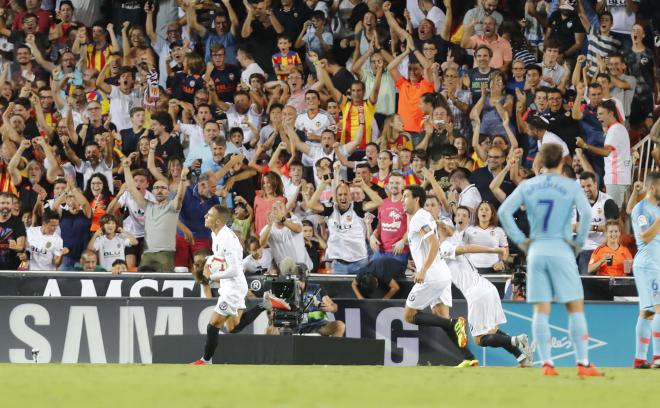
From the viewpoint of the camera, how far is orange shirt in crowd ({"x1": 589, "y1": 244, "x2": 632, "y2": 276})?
1755 centimetres

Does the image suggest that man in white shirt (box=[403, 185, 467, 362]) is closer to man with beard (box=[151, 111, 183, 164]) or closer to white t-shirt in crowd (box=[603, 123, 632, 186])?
white t-shirt in crowd (box=[603, 123, 632, 186])

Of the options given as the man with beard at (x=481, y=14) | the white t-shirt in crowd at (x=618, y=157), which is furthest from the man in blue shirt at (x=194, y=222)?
the white t-shirt in crowd at (x=618, y=157)

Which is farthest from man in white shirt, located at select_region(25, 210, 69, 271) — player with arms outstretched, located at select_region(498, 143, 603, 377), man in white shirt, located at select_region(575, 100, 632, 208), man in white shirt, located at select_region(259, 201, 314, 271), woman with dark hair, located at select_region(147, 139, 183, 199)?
player with arms outstretched, located at select_region(498, 143, 603, 377)

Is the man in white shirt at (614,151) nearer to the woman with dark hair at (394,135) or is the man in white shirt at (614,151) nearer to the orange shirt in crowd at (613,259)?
the orange shirt in crowd at (613,259)

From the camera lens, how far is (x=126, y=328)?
1725cm

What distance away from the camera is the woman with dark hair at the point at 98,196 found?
2022cm

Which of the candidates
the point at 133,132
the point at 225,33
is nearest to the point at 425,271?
the point at 133,132

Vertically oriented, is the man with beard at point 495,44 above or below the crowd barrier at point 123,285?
above

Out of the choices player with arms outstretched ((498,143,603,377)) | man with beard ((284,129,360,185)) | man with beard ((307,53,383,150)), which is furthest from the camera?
man with beard ((307,53,383,150))

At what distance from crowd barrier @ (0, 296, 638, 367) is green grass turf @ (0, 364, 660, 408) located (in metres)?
3.91

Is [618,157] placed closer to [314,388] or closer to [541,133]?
[541,133]

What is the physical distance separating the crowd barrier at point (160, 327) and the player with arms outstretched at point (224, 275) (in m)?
2.49

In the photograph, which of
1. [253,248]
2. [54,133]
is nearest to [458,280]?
[253,248]

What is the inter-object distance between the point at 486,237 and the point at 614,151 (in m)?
2.73
